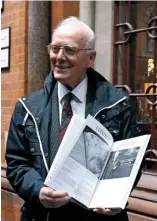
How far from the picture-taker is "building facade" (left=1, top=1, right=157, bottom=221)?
463 cm

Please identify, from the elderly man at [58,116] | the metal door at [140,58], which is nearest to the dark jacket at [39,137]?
the elderly man at [58,116]

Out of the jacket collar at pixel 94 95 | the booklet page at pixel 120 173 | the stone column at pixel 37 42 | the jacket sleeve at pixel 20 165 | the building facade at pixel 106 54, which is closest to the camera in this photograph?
the booklet page at pixel 120 173

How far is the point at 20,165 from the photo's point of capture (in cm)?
227

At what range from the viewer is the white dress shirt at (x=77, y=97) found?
7.64ft

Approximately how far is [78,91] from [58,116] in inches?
6.0

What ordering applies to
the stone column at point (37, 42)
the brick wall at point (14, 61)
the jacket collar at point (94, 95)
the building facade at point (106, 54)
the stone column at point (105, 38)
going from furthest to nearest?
the brick wall at point (14, 61) → the stone column at point (37, 42) → the stone column at point (105, 38) → the building facade at point (106, 54) → the jacket collar at point (94, 95)

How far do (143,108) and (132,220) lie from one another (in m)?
1.10

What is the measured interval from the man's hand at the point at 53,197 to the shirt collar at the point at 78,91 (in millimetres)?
476

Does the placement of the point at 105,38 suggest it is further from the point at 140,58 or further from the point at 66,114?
the point at 66,114

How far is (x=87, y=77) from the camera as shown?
7.83ft

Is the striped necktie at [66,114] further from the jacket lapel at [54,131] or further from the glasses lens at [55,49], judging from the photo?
the glasses lens at [55,49]

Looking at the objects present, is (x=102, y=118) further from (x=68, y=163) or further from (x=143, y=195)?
(x=143, y=195)

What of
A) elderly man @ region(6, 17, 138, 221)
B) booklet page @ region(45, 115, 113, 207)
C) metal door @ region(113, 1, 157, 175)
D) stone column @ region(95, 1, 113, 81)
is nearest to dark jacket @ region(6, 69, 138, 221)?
elderly man @ region(6, 17, 138, 221)

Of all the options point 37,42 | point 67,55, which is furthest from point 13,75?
point 67,55
